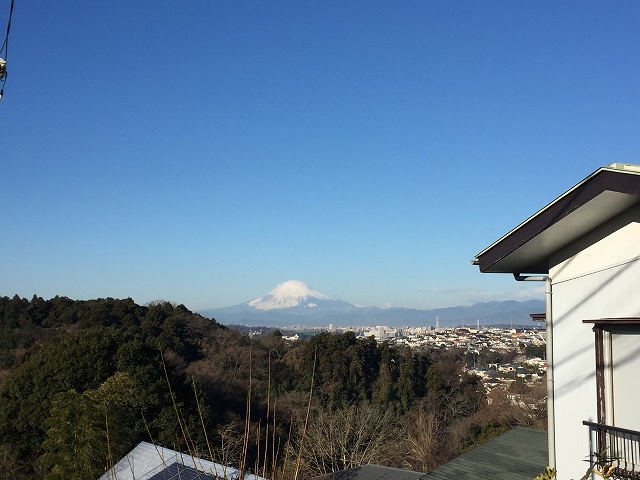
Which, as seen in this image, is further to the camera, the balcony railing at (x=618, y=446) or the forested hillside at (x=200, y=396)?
the forested hillside at (x=200, y=396)

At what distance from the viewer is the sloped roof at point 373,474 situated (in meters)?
11.9

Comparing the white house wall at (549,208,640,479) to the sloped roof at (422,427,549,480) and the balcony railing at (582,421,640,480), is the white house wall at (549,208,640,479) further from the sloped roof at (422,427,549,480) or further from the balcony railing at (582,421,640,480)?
the sloped roof at (422,427,549,480)

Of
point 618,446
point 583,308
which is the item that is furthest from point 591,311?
point 618,446

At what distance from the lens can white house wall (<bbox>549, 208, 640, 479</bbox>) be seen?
3.36 m

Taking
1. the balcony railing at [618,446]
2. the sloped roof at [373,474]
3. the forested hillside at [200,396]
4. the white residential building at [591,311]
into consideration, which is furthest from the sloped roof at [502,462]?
the sloped roof at [373,474]

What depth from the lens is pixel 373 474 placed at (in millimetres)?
12562

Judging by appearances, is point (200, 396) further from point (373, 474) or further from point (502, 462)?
point (502, 462)

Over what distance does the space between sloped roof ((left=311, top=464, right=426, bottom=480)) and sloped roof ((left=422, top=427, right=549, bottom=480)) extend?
4.67m

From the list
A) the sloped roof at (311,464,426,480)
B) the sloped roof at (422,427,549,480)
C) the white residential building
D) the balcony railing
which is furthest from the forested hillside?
the white residential building

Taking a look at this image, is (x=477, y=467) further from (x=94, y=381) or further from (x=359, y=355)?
(x=359, y=355)

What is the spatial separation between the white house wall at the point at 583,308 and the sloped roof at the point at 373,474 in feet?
27.7

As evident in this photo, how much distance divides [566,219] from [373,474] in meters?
10.5

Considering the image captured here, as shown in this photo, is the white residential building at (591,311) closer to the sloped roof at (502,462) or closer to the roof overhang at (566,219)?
the roof overhang at (566,219)

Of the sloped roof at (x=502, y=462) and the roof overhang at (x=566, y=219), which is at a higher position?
the roof overhang at (x=566, y=219)
